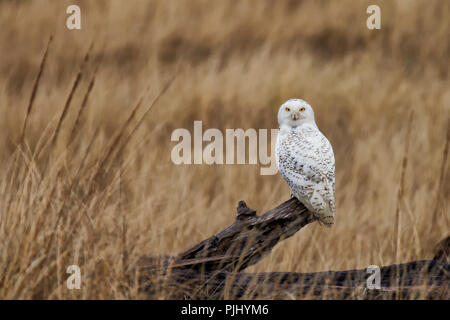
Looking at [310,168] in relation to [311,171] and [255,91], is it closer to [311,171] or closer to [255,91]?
[311,171]

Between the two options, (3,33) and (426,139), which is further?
(3,33)

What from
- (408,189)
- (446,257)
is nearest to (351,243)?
(408,189)

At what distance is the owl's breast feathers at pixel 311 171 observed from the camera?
2.55 meters

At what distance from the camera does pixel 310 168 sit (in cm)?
260

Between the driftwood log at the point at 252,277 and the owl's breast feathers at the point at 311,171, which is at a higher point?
the owl's breast feathers at the point at 311,171

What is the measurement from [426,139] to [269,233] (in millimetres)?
4131

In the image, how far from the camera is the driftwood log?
235 cm

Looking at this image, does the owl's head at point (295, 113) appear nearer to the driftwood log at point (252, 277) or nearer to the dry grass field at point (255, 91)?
the driftwood log at point (252, 277)

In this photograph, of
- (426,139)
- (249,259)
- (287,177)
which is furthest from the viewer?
(426,139)

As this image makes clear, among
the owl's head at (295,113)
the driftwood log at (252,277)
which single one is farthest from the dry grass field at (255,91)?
the owl's head at (295,113)

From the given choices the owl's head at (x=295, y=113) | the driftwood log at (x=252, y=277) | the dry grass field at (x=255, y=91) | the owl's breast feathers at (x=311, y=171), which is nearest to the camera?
the driftwood log at (x=252, y=277)

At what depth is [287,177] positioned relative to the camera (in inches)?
104
